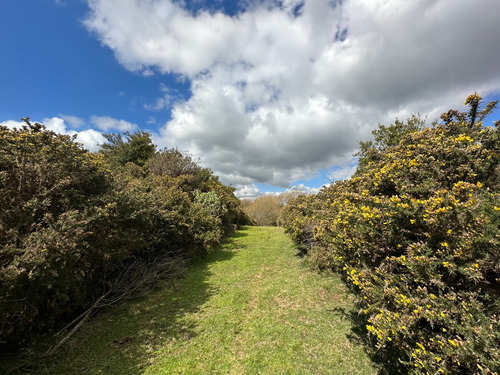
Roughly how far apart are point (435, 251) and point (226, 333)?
12.6 feet

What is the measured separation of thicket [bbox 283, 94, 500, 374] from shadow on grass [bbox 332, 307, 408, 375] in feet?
0.17

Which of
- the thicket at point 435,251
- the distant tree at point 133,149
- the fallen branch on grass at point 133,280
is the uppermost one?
the distant tree at point 133,149

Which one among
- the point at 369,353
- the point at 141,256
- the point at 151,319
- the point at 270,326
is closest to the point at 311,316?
the point at 270,326

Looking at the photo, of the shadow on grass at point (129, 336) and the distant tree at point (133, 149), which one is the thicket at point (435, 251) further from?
the distant tree at point (133, 149)

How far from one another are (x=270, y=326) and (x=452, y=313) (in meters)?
3.17

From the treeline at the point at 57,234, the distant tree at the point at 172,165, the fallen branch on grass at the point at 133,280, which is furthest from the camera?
the distant tree at the point at 172,165

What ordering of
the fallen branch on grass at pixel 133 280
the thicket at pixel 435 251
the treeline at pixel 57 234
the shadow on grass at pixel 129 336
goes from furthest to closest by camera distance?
the fallen branch on grass at pixel 133 280 < the shadow on grass at pixel 129 336 < the treeline at pixel 57 234 < the thicket at pixel 435 251

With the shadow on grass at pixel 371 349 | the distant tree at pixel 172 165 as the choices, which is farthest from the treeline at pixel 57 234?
the distant tree at pixel 172 165

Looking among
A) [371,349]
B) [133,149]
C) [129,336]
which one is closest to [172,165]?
[133,149]

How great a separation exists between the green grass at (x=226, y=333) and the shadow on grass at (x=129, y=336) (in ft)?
0.06

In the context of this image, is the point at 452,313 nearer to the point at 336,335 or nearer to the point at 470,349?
the point at 470,349

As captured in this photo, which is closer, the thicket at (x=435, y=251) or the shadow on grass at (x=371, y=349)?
the thicket at (x=435, y=251)

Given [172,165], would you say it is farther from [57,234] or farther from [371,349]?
[371,349]

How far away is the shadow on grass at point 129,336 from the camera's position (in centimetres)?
326
